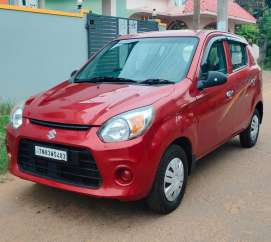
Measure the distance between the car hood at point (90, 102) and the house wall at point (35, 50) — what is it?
4423 mm

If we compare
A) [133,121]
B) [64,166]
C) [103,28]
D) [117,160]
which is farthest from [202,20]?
[117,160]

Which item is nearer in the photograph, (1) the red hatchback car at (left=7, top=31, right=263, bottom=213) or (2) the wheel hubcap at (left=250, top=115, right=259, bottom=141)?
(1) the red hatchback car at (left=7, top=31, right=263, bottom=213)

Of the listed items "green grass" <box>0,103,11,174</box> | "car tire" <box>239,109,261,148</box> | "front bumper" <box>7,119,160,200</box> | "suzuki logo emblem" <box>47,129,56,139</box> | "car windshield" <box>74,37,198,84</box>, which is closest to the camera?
"front bumper" <box>7,119,160,200</box>

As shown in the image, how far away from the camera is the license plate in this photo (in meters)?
3.79

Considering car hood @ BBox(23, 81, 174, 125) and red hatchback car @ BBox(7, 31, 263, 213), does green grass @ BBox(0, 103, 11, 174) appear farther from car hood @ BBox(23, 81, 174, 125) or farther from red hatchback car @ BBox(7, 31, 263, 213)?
car hood @ BBox(23, 81, 174, 125)

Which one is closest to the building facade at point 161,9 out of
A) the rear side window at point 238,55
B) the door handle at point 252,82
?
the rear side window at point 238,55

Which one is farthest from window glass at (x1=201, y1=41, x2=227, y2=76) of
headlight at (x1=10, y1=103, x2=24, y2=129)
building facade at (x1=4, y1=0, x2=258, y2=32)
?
building facade at (x1=4, y1=0, x2=258, y2=32)

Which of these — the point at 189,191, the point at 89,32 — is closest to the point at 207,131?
the point at 189,191

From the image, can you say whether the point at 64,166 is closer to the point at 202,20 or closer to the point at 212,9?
the point at 212,9

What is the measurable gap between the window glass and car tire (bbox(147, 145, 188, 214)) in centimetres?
112

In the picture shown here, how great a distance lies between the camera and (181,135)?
4.14m

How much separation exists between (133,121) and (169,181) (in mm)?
749

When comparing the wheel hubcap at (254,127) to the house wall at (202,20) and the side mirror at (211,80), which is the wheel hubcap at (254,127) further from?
the house wall at (202,20)

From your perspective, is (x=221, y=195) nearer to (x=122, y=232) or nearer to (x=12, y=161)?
(x=122, y=232)
